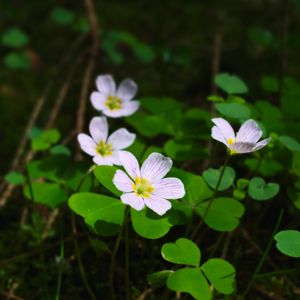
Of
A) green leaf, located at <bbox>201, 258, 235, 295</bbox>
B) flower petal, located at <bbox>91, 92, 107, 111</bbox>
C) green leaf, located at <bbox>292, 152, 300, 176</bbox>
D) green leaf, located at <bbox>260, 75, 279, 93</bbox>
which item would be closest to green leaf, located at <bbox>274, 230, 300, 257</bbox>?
green leaf, located at <bbox>201, 258, 235, 295</bbox>

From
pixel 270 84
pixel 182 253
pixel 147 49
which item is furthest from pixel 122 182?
pixel 147 49

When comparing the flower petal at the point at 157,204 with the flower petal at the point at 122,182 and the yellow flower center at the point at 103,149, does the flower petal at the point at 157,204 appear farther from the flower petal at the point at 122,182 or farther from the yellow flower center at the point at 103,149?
the yellow flower center at the point at 103,149

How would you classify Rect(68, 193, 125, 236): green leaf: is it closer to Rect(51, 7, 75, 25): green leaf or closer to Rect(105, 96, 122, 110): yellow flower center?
Rect(105, 96, 122, 110): yellow flower center

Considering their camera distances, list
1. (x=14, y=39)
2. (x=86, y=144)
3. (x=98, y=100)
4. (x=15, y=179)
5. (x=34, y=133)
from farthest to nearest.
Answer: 1. (x=14, y=39)
2. (x=34, y=133)
3. (x=98, y=100)
4. (x=15, y=179)
5. (x=86, y=144)

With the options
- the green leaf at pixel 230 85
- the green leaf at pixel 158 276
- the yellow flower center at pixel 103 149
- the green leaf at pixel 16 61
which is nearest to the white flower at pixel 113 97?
the yellow flower center at pixel 103 149

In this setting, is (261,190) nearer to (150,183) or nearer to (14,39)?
(150,183)

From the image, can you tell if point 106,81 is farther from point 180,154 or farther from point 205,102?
point 205,102

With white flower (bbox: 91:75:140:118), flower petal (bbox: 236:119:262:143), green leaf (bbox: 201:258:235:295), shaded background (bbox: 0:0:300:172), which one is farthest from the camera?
shaded background (bbox: 0:0:300:172)
